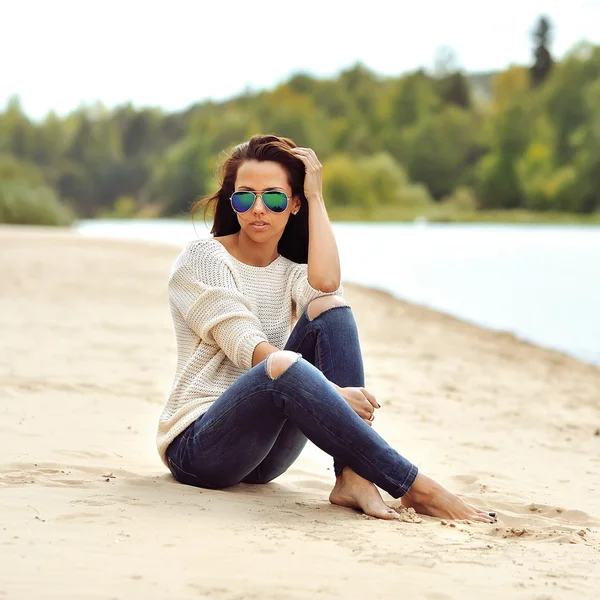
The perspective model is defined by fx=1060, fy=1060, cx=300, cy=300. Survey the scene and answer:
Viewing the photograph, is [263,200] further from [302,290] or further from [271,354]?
[271,354]

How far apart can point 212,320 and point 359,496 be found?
758mm

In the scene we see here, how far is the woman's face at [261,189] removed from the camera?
3.73 metres

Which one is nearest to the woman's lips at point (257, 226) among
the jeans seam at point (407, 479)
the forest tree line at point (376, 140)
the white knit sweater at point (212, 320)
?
the white knit sweater at point (212, 320)

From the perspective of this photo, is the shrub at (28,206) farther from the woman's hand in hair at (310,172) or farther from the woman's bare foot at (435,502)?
the woman's bare foot at (435,502)

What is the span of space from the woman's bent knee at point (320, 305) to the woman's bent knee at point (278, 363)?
1.25 ft

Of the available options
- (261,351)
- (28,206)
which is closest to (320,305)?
(261,351)

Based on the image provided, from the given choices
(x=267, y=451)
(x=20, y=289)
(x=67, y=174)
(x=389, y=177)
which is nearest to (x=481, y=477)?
(x=267, y=451)

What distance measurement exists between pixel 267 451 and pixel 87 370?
3.22 metres

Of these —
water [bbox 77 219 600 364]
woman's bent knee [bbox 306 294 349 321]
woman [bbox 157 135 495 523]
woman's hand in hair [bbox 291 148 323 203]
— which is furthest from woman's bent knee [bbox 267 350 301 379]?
water [bbox 77 219 600 364]

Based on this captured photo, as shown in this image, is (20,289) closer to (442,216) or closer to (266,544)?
(266,544)

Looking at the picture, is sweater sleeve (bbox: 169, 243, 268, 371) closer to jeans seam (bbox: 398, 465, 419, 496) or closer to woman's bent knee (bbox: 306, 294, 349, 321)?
woman's bent knee (bbox: 306, 294, 349, 321)

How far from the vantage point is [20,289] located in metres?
11.5

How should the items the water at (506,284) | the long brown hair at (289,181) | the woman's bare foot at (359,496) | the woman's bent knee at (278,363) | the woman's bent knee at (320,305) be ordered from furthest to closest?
the water at (506,284), the long brown hair at (289,181), the woman's bent knee at (320,305), the woman's bare foot at (359,496), the woman's bent knee at (278,363)

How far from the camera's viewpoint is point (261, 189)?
3.75 m
